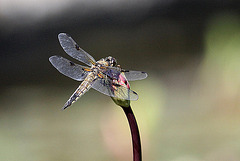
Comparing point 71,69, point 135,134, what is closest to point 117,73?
point 135,134

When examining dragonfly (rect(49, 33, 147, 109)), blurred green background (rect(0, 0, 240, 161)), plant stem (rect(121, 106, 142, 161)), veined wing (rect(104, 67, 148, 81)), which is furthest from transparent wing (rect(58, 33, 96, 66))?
blurred green background (rect(0, 0, 240, 161))

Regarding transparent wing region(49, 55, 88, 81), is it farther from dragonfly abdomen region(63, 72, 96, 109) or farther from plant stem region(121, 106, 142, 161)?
plant stem region(121, 106, 142, 161)

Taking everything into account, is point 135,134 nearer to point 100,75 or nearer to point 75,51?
point 100,75

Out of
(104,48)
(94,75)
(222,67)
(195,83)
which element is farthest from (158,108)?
(94,75)

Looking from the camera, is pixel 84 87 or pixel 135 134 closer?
pixel 135 134

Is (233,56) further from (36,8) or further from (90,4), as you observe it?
(36,8)

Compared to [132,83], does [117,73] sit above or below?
below

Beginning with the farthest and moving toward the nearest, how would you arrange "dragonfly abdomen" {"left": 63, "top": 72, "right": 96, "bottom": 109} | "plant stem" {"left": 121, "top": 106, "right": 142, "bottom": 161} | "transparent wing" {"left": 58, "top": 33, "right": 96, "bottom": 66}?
"transparent wing" {"left": 58, "top": 33, "right": 96, "bottom": 66} → "dragonfly abdomen" {"left": 63, "top": 72, "right": 96, "bottom": 109} → "plant stem" {"left": 121, "top": 106, "right": 142, "bottom": 161}
